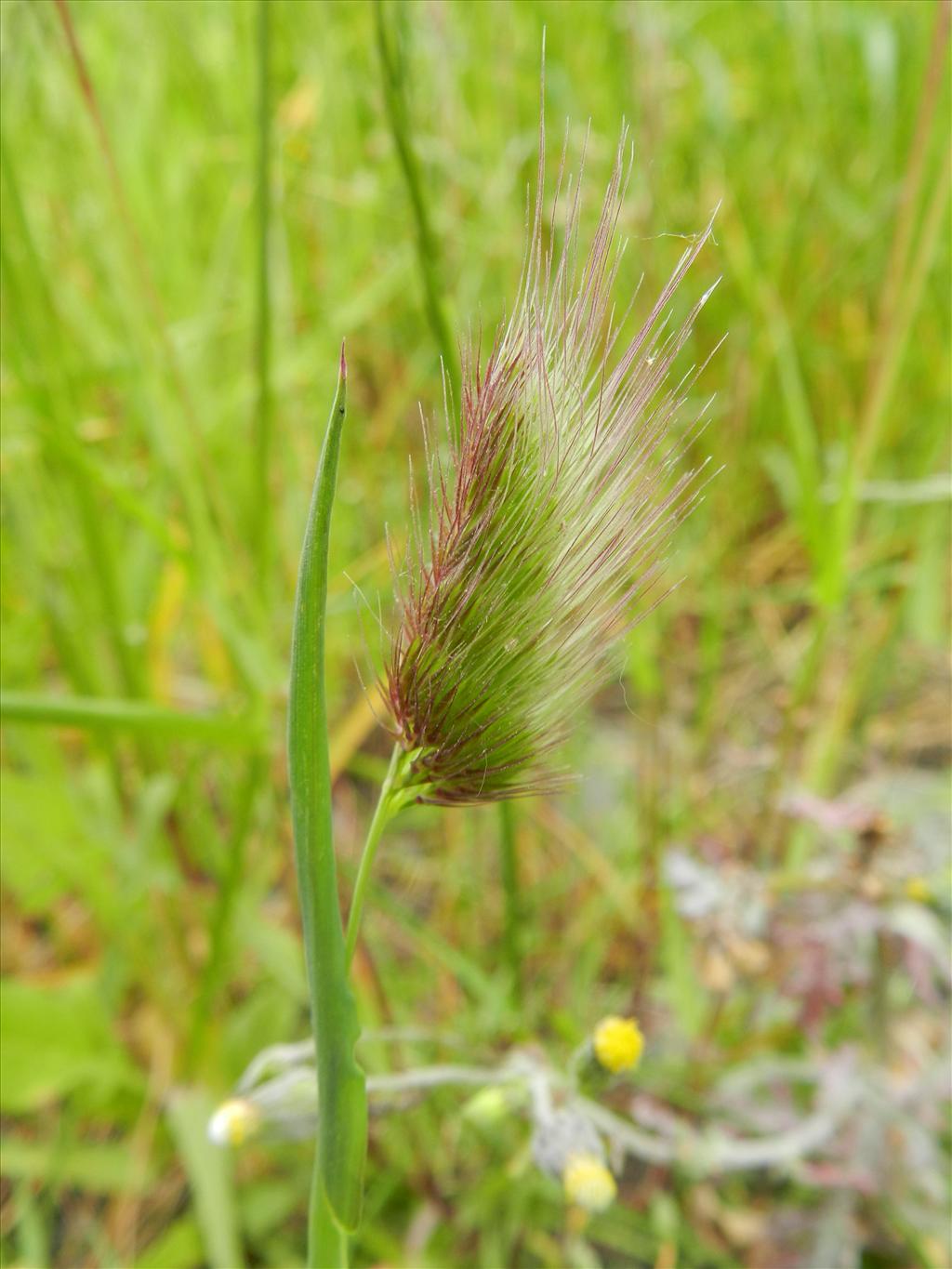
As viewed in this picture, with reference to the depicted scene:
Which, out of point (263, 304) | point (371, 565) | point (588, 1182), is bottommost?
point (588, 1182)

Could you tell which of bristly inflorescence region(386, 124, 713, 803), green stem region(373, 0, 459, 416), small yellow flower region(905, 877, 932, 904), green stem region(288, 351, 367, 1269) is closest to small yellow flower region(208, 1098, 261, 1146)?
green stem region(288, 351, 367, 1269)

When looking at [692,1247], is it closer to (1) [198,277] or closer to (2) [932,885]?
(2) [932,885]

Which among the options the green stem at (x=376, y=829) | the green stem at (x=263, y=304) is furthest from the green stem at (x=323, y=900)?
the green stem at (x=263, y=304)

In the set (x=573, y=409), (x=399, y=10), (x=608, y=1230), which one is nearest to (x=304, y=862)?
(x=573, y=409)

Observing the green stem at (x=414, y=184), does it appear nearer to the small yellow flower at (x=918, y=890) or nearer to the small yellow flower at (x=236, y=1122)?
the small yellow flower at (x=236, y=1122)

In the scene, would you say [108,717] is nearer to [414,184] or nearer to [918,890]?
[414,184]

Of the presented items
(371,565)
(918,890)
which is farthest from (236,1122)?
(371,565)
